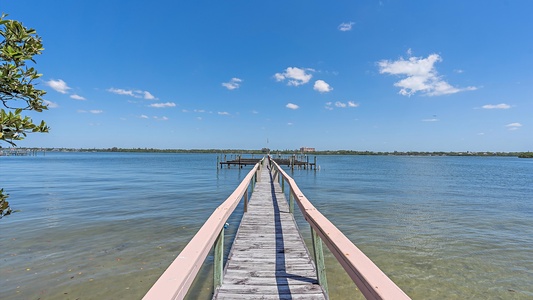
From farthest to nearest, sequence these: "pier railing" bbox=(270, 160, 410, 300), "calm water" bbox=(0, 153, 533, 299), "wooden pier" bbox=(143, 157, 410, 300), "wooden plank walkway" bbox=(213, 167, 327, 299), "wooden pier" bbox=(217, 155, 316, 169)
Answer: "wooden pier" bbox=(217, 155, 316, 169), "calm water" bbox=(0, 153, 533, 299), "wooden plank walkway" bbox=(213, 167, 327, 299), "wooden pier" bbox=(143, 157, 410, 300), "pier railing" bbox=(270, 160, 410, 300)

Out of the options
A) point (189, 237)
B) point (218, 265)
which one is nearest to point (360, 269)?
point (218, 265)

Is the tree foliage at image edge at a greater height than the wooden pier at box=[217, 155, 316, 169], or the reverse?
the tree foliage at image edge

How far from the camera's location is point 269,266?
13.8 ft

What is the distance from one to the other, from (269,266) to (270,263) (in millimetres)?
123

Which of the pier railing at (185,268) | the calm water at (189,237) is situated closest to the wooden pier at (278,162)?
the calm water at (189,237)

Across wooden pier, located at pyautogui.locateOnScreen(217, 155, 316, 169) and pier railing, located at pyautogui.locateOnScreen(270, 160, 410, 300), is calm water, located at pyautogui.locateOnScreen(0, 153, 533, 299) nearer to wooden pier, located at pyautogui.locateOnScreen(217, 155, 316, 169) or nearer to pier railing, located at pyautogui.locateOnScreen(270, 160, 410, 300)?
pier railing, located at pyautogui.locateOnScreen(270, 160, 410, 300)

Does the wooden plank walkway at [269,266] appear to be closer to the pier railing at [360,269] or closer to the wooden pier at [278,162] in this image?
the pier railing at [360,269]

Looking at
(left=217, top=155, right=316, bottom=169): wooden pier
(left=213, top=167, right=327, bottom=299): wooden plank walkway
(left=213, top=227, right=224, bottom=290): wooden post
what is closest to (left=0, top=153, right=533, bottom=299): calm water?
(left=213, top=167, right=327, bottom=299): wooden plank walkway

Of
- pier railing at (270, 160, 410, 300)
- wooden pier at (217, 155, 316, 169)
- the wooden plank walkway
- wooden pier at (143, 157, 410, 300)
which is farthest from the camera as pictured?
wooden pier at (217, 155, 316, 169)

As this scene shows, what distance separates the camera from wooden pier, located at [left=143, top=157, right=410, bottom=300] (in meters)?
1.62

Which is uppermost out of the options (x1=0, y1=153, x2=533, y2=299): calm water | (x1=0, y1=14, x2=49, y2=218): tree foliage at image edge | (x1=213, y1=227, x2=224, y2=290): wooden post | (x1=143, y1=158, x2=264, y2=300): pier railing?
(x1=0, y1=14, x2=49, y2=218): tree foliage at image edge

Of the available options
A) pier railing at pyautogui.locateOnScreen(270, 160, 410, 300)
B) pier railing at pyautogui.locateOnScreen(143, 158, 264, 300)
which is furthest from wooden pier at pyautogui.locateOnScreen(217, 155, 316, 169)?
pier railing at pyautogui.locateOnScreen(143, 158, 264, 300)

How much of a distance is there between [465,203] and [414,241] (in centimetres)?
945

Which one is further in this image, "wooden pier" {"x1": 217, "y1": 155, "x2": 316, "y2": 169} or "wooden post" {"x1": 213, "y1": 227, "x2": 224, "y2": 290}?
"wooden pier" {"x1": 217, "y1": 155, "x2": 316, "y2": 169}
